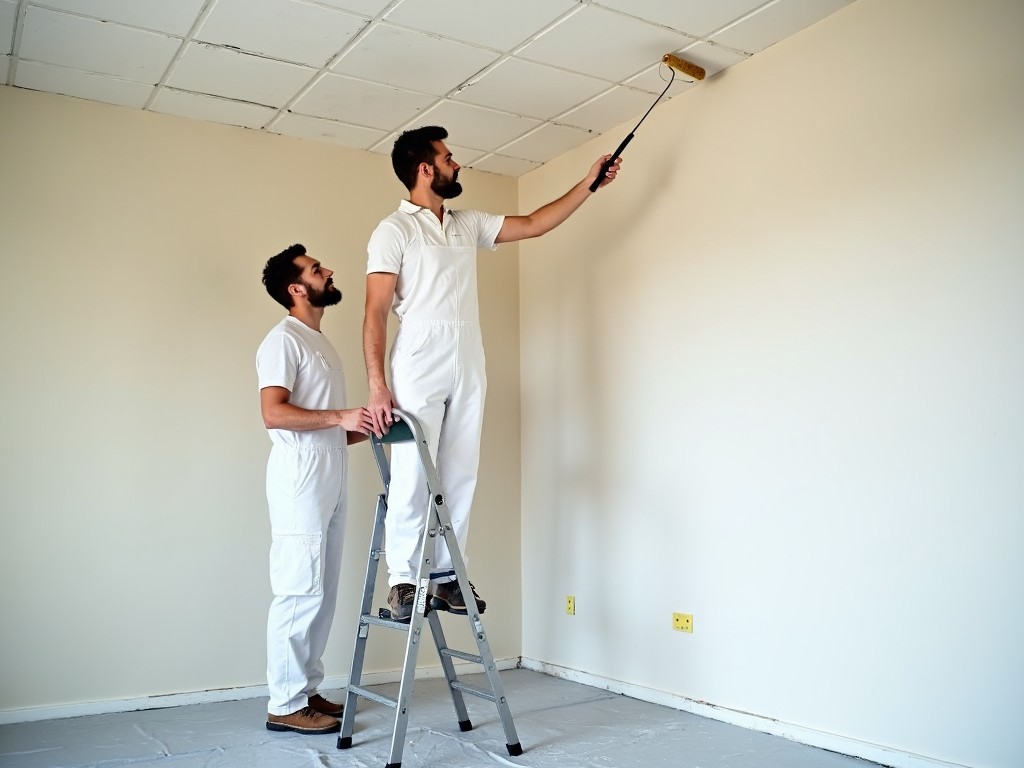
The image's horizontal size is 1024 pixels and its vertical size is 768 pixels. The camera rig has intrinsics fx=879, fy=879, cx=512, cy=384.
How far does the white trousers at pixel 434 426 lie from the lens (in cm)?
280

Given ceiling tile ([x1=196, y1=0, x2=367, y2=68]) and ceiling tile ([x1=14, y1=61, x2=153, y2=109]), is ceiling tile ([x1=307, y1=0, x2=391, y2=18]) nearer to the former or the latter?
ceiling tile ([x1=196, y1=0, x2=367, y2=68])

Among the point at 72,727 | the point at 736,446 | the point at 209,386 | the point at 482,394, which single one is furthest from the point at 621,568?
the point at 72,727

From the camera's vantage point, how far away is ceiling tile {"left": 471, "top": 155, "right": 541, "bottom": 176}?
4.63 metres

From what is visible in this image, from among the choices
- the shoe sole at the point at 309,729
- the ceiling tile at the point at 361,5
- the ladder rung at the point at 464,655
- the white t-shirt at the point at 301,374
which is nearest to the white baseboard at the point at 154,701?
the shoe sole at the point at 309,729

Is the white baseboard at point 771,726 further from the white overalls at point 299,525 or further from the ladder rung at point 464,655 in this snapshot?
the white overalls at point 299,525

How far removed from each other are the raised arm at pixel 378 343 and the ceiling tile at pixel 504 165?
6.14 feet

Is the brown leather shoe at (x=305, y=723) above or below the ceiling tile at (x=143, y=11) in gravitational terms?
below

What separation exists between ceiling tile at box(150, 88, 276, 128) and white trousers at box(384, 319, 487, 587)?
162 centimetres

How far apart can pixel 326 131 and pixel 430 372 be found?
186 centimetres

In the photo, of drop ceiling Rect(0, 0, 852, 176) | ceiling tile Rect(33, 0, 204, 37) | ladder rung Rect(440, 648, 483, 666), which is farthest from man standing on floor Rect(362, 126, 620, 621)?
ceiling tile Rect(33, 0, 204, 37)

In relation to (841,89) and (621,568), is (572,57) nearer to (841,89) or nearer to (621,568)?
(841,89)

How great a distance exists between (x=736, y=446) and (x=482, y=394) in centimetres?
108

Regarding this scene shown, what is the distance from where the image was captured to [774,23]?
320cm

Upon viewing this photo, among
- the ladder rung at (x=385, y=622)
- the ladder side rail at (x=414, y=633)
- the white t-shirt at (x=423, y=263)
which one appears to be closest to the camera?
the ladder side rail at (x=414, y=633)
